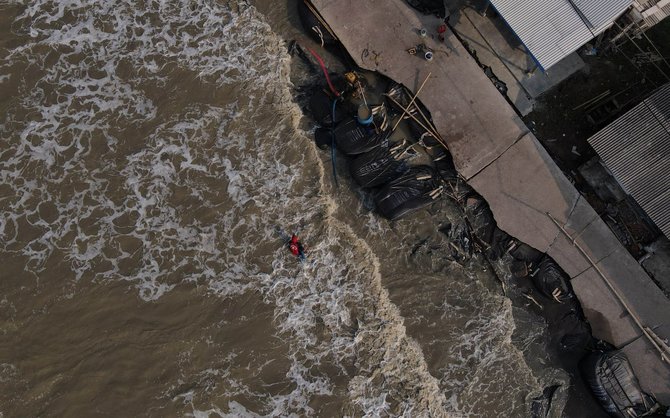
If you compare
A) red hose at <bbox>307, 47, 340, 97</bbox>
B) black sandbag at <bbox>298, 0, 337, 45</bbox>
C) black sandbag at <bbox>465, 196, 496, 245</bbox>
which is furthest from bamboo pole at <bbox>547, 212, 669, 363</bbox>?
black sandbag at <bbox>298, 0, 337, 45</bbox>

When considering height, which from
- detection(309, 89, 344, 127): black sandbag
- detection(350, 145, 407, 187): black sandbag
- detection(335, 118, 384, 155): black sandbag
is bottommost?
detection(350, 145, 407, 187): black sandbag

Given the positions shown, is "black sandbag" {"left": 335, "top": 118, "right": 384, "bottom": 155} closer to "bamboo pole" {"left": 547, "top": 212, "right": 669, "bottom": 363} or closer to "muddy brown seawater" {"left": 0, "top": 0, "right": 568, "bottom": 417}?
"muddy brown seawater" {"left": 0, "top": 0, "right": 568, "bottom": 417}

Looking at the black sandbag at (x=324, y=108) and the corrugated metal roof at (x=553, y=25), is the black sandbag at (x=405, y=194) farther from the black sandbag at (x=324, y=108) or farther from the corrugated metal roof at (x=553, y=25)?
the corrugated metal roof at (x=553, y=25)

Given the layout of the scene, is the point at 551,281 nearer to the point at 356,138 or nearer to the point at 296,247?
the point at 356,138

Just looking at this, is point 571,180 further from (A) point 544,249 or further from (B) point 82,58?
(B) point 82,58

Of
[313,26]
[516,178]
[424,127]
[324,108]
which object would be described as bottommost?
[516,178]

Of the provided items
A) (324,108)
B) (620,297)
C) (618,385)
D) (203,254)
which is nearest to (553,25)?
(324,108)

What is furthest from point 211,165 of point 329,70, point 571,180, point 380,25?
point 571,180
